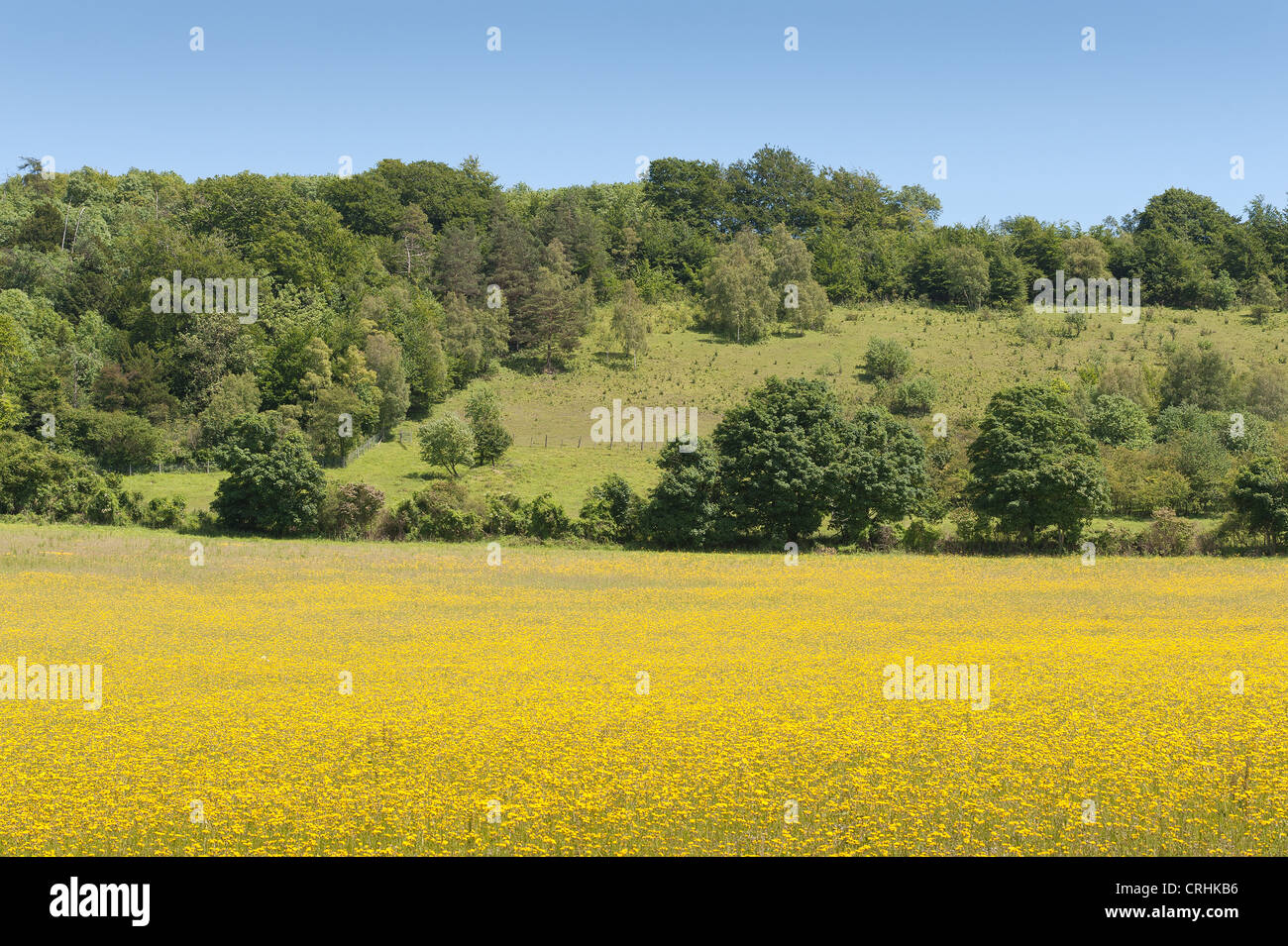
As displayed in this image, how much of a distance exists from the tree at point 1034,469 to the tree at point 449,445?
41.1 m

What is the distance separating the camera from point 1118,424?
9162 cm

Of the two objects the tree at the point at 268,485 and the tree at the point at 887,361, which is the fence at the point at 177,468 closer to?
the tree at the point at 268,485

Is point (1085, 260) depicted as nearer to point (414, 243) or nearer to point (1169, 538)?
point (414, 243)

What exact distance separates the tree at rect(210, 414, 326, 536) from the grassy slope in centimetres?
1668

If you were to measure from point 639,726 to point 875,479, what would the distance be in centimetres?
4659

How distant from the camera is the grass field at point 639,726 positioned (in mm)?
13859

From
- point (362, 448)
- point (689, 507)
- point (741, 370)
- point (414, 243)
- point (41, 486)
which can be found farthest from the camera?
point (414, 243)

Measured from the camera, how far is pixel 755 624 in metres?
35.4

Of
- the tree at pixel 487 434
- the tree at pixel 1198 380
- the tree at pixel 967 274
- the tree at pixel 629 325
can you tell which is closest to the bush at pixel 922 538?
the tree at pixel 487 434

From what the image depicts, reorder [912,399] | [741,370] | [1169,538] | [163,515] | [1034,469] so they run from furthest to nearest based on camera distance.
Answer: [741,370] < [912,399] < [163,515] < [1034,469] < [1169,538]

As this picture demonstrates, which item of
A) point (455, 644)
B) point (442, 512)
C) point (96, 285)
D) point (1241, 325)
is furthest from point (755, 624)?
point (1241, 325)

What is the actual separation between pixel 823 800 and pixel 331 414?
273 feet

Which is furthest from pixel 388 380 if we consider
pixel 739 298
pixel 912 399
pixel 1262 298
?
pixel 1262 298
